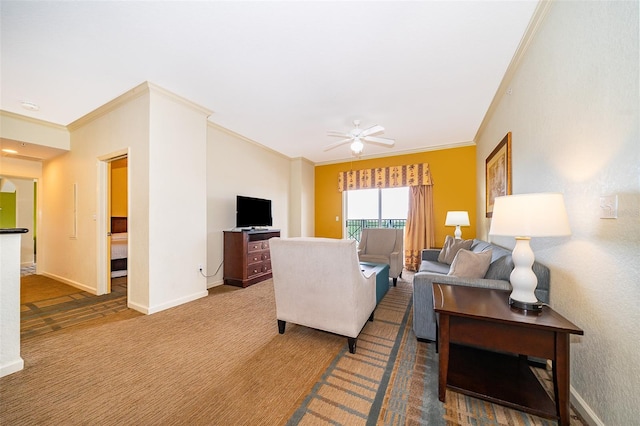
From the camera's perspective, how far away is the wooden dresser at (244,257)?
3828 mm

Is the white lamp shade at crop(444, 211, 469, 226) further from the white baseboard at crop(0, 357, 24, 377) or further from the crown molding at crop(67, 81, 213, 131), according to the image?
the white baseboard at crop(0, 357, 24, 377)

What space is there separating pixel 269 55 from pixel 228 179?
98.7 inches

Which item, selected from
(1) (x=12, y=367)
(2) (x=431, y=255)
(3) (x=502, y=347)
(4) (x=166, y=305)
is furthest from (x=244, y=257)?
(3) (x=502, y=347)

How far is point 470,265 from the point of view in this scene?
2.03 meters

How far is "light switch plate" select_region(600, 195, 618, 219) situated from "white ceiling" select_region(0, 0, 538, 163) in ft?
5.30

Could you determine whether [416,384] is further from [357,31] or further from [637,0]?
[357,31]

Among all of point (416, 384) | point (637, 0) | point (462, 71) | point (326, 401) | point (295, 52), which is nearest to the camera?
point (637, 0)

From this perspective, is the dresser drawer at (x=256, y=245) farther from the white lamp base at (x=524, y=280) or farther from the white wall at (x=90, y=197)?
the white lamp base at (x=524, y=280)

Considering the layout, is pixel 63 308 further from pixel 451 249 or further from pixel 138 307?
pixel 451 249

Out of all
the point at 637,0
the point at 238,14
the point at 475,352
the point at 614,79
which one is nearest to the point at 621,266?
the point at 614,79

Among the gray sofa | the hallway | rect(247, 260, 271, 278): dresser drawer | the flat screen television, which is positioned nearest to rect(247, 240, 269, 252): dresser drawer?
rect(247, 260, 271, 278): dresser drawer

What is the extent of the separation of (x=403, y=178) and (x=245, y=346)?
4.71 m

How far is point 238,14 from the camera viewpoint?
1.83 meters

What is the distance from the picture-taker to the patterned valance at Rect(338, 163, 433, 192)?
5.23 meters
